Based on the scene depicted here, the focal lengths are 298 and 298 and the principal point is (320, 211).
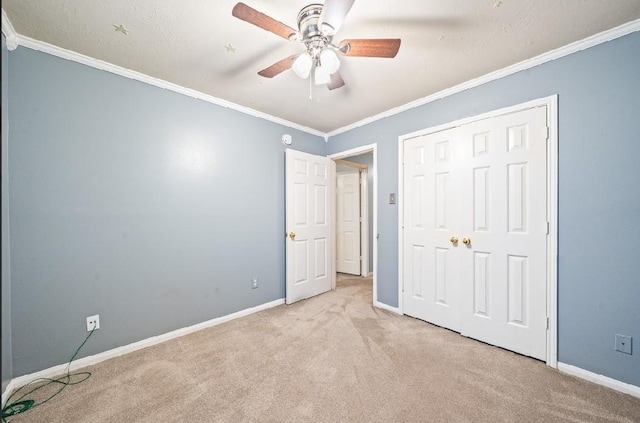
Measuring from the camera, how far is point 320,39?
1.88 meters

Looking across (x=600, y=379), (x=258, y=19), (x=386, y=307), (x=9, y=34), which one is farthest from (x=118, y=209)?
(x=600, y=379)

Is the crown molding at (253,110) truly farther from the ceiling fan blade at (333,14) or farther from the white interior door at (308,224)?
the ceiling fan blade at (333,14)

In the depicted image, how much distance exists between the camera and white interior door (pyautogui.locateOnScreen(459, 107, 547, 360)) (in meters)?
2.36

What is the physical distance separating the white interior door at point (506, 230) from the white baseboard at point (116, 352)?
2317 mm

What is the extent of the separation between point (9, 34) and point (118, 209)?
1.34 meters

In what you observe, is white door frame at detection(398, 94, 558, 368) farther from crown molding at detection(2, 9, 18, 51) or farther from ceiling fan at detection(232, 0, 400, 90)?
crown molding at detection(2, 9, 18, 51)

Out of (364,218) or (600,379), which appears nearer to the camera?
(600,379)

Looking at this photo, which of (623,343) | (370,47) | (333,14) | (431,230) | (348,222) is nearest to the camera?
(333,14)

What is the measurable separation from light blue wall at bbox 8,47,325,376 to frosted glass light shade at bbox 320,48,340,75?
1602mm

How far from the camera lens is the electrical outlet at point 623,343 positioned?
2.00 metres

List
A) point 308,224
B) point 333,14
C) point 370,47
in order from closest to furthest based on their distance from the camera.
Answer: point 333,14, point 370,47, point 308,224

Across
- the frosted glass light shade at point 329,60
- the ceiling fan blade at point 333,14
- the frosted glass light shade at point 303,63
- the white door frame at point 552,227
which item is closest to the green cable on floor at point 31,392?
the frosted glass light shade at point 303,63

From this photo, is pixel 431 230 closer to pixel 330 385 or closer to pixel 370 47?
pixel 330 385

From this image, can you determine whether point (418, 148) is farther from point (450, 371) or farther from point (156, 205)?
point (156, 205)
